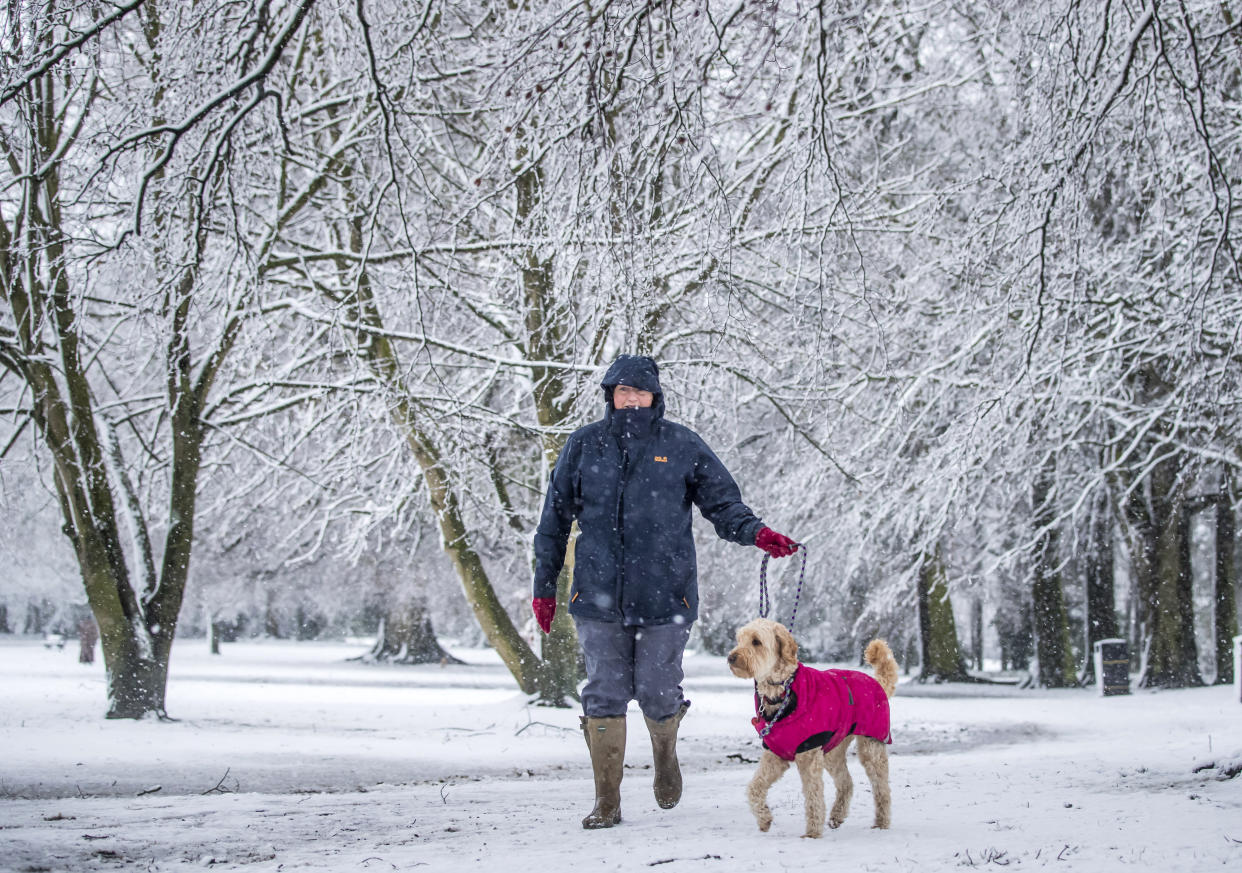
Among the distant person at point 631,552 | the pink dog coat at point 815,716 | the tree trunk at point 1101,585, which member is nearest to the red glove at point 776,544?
the distant person at point 631,552

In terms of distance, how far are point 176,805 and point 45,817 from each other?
0.64 m

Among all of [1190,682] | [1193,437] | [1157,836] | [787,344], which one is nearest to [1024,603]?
[1190,682]

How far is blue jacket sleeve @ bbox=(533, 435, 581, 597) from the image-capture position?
16.4ft

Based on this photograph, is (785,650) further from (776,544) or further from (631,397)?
(631,397)

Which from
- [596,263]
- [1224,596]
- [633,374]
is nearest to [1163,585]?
[1224,596]

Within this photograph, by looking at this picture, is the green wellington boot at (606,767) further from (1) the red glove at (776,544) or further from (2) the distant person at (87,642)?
(2) the distant person at (87,642)

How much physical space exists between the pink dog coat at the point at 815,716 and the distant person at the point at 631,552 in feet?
1.74

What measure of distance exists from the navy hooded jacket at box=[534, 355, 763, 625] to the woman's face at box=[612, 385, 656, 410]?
29 millimetres

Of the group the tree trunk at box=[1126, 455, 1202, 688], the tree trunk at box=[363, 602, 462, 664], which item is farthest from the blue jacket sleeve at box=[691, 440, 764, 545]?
the tree trunk at box=[363, 602, 462, 664]

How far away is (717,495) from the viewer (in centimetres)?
501

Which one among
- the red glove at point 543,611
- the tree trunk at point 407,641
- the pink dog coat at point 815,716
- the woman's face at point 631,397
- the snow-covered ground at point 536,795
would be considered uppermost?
the woman's face at point 631,397

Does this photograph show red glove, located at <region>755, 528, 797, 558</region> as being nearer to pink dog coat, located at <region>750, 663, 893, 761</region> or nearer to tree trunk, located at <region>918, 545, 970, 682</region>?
pink dog coat, located at <region>750, 663, 893, 761</region>

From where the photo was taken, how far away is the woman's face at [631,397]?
5.02 meters

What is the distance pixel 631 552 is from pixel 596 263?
1.91 meters
